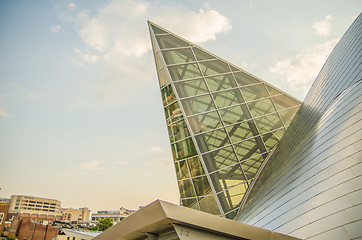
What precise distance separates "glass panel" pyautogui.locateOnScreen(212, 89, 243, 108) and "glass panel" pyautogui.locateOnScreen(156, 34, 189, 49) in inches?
200

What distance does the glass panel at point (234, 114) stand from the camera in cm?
1532

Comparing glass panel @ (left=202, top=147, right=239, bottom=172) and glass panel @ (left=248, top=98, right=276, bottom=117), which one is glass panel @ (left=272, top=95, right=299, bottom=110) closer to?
glass panel @ (left=248, top=98, right=276, bottom=117)

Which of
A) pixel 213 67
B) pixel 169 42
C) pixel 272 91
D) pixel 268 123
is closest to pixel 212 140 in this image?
pixel 268 123

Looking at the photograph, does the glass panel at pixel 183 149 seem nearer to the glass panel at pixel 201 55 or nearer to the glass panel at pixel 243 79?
the glass panel at pixel 243 79

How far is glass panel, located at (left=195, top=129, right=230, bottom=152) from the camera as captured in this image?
563 inches

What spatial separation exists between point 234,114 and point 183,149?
4115mm

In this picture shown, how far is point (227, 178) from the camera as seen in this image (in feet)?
44.1

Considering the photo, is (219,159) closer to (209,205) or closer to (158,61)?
(209,205)

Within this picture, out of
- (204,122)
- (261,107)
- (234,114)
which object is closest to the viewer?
(204,122)

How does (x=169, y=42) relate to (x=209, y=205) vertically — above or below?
above

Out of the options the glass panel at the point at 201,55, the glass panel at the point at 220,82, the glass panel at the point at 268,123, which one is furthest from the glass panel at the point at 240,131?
the glass panel at the point at 201,55

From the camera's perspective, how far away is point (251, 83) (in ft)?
56.3

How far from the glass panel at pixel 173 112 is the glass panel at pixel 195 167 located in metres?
3.09

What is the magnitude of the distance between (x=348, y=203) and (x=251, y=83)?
13416 millimetres
